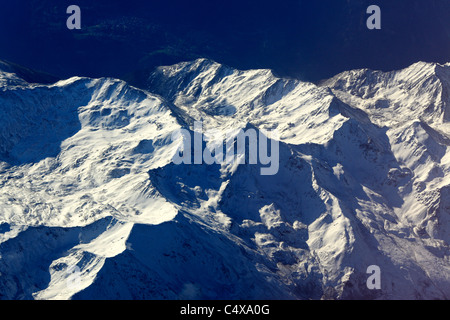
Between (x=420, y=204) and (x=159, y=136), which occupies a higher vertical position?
(x=159, y=136)

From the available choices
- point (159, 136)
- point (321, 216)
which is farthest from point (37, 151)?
point (321, 216)

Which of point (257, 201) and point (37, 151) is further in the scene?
point (37, 151)

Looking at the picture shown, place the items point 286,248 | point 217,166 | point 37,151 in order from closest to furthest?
point 286,248
point 217,166
point 37,151

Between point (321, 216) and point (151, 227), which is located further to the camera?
point (321, 216)

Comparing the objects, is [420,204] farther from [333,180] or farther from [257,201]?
[257,201]
